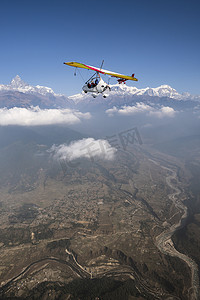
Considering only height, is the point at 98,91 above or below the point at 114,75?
below

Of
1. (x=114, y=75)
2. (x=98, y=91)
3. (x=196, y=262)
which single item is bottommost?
(x=196, y=262)

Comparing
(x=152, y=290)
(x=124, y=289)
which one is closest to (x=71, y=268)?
(x=124, y=289)

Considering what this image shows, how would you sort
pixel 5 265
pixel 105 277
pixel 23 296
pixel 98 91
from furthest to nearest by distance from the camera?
pixel 5 265
pixel 105 277
pixel 23 296
pixel 98 91

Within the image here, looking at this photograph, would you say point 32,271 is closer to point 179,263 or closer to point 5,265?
point 5,265

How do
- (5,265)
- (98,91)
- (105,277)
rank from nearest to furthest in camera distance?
(98,91)
(105,277)
(5,265)

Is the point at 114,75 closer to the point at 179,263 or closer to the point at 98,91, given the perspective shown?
the point at 98,91

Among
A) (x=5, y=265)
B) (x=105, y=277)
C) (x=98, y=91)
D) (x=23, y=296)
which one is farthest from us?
(x=5, y=265)

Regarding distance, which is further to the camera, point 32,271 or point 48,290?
point 32,271

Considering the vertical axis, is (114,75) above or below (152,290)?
above

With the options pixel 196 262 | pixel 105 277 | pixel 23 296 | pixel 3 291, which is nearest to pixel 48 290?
pixel 23 296
